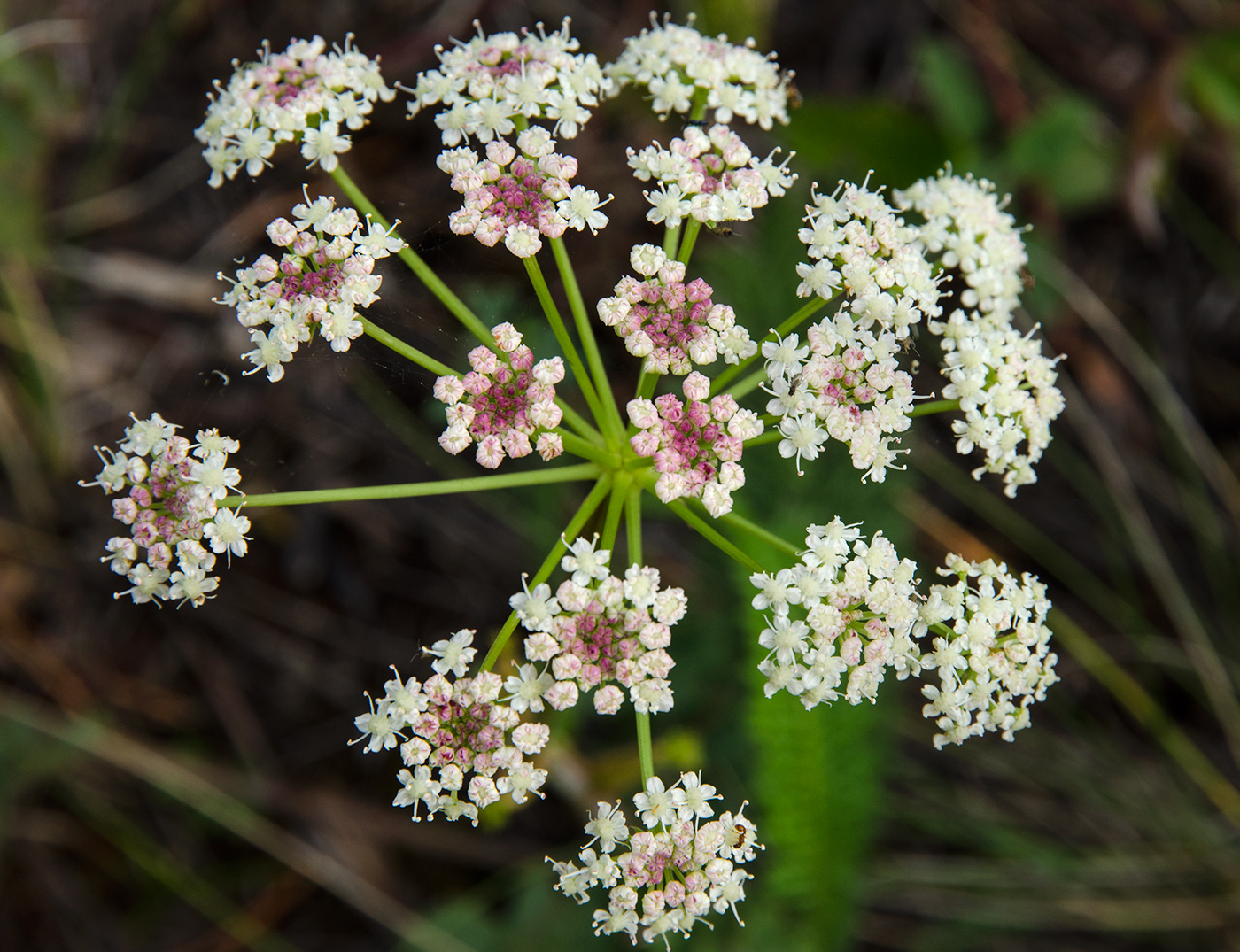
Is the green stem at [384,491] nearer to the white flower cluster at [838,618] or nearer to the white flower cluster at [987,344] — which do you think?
the white flower cluster at [838,618]

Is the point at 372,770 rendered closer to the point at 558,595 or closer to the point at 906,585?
the point at 558,595

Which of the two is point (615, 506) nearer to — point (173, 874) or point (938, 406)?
point (938, 406)

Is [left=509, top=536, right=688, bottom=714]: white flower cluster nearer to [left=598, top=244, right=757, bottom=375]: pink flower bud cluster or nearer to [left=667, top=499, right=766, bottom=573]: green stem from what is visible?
[left=667, top=499, right=766, bottom=573]: green stem

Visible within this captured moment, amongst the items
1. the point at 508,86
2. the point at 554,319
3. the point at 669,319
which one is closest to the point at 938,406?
the point at 669,319

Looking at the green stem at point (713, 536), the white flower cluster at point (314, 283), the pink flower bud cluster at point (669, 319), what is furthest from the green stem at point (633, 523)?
the white flower cluster at point (314, 283)

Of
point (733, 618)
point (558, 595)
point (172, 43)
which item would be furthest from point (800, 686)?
point (172, 43)

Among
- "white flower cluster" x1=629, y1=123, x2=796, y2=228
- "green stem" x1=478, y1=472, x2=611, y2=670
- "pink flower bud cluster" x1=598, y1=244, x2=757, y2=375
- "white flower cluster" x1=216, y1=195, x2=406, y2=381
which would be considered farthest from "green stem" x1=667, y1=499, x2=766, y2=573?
"white flower cluster" x1=216, y1=195, x2=406, y2=381

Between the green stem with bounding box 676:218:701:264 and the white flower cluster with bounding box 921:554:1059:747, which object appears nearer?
the white flower cluster with bounding box 921:554:1059:747
